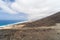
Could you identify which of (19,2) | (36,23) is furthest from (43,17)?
(19,2)

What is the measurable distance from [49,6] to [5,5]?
687mm

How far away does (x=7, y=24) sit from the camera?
4.71m

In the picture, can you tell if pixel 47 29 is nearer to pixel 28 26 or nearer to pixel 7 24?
pixel 28 26

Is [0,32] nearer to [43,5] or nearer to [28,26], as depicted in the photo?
[28,26]

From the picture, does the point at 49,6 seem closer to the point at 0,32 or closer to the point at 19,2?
the point at 19,2

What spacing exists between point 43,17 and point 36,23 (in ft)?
0.47

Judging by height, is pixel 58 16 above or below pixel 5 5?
below

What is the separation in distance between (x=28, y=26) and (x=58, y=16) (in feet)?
1.62

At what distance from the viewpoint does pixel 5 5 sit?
4727 millimetres

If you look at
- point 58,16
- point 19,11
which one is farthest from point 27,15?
point 58,16

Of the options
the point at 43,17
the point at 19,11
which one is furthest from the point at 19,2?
the point at 43,17

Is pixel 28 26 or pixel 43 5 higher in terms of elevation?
pixel 43 5

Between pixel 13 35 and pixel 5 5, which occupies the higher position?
pixel 5 5

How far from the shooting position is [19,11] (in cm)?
475
